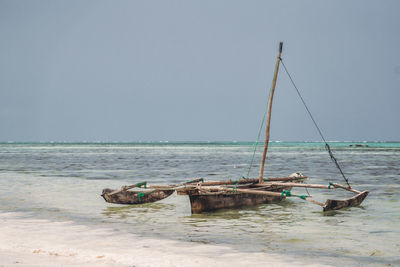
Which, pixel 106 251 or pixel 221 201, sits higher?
pixel 221 201

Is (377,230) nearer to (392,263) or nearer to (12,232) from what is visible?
(392,263)

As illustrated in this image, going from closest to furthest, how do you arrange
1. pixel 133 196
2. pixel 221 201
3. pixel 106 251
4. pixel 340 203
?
pixel 106 251 → pixel 340 203 → pixel 221 201 → pixel 133 196

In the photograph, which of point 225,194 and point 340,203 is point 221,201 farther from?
→ point 340,203

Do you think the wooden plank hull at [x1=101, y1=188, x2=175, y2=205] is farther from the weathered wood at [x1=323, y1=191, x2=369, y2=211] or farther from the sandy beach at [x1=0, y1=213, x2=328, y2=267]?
the weathered wood at [x1=323, y1=191, x2=369, y2=211]

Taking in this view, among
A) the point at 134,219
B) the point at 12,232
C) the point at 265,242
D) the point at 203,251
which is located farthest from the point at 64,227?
the point at 265,242

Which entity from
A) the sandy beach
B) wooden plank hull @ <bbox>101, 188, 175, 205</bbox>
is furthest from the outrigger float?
the sandy beach

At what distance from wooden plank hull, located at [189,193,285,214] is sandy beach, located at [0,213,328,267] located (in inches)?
145

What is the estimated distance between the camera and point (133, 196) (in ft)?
Result: 52.4

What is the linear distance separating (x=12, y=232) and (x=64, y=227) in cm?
137

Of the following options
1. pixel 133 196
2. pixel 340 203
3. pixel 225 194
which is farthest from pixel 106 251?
pixel 340 203

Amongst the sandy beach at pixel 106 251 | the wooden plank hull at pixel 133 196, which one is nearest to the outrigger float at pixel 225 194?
the wooden plank hull at pixel 133 196

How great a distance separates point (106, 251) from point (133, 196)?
761 centimetres

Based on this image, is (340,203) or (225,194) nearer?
(340,203)

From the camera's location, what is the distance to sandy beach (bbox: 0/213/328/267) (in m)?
7.58
